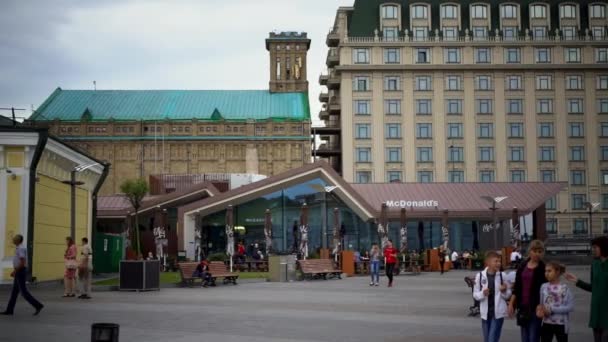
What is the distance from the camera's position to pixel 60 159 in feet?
118

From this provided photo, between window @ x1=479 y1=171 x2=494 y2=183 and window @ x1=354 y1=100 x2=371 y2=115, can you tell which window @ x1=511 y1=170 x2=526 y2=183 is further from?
window @ x1=354 y1=100 x2=371 y2=115

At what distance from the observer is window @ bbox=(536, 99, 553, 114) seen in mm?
98062

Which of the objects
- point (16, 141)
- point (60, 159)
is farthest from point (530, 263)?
point (60, 159)

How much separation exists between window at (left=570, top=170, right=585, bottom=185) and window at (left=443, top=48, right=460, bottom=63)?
696 inches

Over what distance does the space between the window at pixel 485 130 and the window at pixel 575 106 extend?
899 centimetres

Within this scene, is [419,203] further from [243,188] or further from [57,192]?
[57,192]

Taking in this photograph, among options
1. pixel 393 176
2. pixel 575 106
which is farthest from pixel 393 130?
pixel 575 106

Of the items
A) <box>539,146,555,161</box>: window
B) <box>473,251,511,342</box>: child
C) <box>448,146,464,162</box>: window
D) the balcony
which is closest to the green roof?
the balcony

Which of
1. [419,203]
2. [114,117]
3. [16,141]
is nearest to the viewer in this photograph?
[16,141]

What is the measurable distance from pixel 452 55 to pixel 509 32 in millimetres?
7109

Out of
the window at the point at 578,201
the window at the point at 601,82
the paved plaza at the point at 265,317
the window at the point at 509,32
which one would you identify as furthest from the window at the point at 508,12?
the paved plaza at the point at 265,317

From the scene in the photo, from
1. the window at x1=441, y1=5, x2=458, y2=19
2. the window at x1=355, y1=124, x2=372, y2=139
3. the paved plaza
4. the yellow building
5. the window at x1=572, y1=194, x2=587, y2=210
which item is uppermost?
the window at x1=441, y1=5, x2=458, y2=19

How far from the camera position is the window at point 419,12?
321 feet

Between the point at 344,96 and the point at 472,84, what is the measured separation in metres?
14.3
